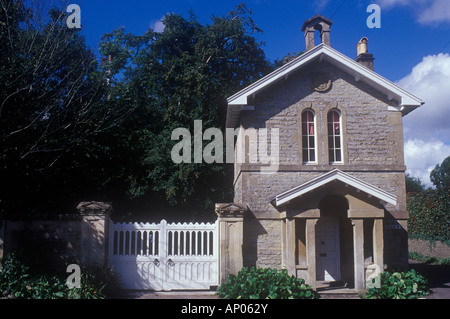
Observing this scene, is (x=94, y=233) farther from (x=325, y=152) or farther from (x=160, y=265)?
(x=325, y=152)

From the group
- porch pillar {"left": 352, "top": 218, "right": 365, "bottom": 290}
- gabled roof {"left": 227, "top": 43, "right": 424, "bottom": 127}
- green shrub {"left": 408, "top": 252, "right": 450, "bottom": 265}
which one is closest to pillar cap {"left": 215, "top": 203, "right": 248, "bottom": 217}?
gabled roof {"left": 227, "top": 43, "right": 424, "bottom": 127}

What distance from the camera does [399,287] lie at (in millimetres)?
11531

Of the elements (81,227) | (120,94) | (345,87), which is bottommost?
(81,227)

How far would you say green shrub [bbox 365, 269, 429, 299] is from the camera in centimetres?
1139

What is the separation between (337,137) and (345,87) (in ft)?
5.97

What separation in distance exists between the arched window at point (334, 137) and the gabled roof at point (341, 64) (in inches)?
63.6

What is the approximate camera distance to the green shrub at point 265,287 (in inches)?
430

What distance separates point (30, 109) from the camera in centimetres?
1338

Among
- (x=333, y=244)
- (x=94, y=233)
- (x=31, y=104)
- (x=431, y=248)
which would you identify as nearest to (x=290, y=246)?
(x=333, y=244)

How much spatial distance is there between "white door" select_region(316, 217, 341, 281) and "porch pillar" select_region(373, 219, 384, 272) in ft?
5.89

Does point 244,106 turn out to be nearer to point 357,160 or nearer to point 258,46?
point 357,160

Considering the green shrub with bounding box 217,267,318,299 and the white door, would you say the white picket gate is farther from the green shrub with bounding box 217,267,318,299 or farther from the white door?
the white door

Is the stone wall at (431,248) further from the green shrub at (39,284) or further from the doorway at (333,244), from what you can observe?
the green shrub at (39,284)

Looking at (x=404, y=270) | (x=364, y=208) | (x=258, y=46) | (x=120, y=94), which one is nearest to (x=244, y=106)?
(x=364, y=208)
